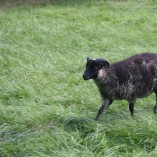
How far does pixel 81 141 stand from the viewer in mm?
5219

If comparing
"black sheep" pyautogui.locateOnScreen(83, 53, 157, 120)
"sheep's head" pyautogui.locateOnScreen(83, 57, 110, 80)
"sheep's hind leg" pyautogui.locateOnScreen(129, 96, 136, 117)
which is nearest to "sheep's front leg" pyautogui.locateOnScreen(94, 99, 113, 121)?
"black sheep" pyautogui.locateOnScreen(83, 53, 157, 120)

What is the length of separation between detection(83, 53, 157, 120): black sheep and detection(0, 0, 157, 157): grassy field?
0.81 ft

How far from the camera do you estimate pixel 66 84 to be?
24.0 feet

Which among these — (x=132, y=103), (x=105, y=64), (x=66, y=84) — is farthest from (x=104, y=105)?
(x=66, y=84)

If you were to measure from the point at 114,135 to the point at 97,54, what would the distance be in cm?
373

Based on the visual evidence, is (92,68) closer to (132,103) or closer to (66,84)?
(132,103)

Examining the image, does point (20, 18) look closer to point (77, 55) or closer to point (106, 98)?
point (77, 55)

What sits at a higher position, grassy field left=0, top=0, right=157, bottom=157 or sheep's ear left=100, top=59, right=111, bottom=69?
sheep's ear left=100, top=59, right=111, bottom=69

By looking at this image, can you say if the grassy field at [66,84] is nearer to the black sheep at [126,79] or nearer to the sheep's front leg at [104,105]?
the sheep's front leg at [104,105]

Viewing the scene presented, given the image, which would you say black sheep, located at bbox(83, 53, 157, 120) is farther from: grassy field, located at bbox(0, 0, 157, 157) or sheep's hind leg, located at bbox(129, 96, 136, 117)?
grassy field, located at bbox(0, 0, 157, 157)

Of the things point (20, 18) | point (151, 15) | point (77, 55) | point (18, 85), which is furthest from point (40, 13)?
point (18, 85)

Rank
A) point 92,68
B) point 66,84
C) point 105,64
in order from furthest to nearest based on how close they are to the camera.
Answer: point 66,84, point 105,64, point 92,68

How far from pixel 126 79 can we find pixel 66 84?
5.12ft

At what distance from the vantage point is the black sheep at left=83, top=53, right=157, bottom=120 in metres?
5.96
